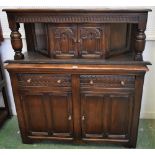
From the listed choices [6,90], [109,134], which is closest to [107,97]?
[109,134]

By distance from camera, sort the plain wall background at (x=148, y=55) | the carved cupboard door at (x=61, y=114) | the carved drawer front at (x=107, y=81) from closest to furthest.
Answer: the carved drawer front at (x=107, y=81)
the carved cupboard door at (x=61, y=114)
the plain wall background at (x=148, y=55)

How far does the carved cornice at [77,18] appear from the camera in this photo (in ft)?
4.69

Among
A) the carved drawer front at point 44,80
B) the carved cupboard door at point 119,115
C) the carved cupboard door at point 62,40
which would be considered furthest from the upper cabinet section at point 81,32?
the carved cupboard door at point 119,115

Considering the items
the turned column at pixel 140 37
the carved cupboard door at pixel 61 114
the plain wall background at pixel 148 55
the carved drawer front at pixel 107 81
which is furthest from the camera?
the plain wall background at pixel 148 55

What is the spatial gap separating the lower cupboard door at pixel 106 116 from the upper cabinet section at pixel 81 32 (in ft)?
1.11

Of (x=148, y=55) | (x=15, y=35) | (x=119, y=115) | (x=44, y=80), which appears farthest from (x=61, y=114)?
(x=148, y=55)

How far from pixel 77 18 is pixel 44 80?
54 centimetres

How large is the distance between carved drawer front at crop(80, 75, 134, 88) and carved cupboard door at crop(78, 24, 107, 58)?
0.19m

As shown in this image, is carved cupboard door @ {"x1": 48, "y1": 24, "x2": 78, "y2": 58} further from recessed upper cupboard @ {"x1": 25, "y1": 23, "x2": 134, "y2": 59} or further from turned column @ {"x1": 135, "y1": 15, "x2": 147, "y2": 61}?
turned column @ {"x1": 135, "y1": 15, "x2": 147, "y2": 61}

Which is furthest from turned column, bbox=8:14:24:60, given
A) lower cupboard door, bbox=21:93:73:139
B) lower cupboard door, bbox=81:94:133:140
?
lower cupboard door, bbox=81:94:133:140

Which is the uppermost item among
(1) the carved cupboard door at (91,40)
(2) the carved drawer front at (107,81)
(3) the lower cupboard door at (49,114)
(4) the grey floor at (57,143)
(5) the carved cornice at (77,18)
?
(5) the carved cornice at (77,18)

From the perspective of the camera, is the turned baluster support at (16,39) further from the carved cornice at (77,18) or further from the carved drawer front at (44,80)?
the carved drawer front at (44,80)

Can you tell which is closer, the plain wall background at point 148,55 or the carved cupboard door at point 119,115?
the carved cupboard door at point 119,115

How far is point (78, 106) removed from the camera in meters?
1.66
